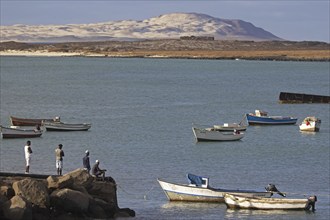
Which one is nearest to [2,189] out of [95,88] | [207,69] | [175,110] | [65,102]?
[175,110]

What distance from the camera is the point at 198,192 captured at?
105 feet

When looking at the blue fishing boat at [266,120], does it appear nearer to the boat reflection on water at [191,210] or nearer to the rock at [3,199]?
the boat reflection on water at [191,210]

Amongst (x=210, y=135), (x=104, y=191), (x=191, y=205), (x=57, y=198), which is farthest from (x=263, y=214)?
(x=210, y=135)

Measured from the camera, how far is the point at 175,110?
74.2 metres

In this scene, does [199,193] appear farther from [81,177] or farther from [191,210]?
[81,177]

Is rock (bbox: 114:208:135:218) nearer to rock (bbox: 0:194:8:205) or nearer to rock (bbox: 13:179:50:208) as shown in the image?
rock (bbox: 13:179:50:208)

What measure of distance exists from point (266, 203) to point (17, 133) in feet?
75.3

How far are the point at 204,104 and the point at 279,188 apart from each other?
151ft

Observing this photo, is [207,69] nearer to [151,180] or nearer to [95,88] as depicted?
[95,88]

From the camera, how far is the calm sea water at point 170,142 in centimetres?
3528

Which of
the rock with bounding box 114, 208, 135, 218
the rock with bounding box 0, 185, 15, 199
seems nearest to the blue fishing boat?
the rock with bounding box 114, 208, 135, 218

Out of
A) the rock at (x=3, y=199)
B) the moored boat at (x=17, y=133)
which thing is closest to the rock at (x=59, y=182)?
the rock at (x=3, y=199)

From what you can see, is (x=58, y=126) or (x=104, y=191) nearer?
(x=104, y=191)

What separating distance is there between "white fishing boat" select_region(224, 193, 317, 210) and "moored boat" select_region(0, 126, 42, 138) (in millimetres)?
22085
